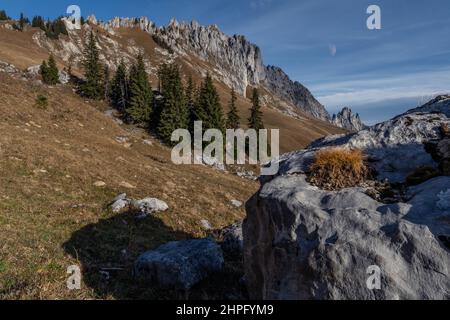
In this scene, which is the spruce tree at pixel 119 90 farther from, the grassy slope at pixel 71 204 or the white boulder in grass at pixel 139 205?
the white boulder in grass at pixel 139 205

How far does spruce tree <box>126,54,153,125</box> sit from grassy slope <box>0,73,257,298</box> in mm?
26045

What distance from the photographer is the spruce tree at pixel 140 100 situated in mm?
71125

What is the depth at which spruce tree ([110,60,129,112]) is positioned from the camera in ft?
265

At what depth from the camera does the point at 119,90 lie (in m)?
84.9

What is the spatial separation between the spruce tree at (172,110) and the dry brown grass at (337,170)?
5749cm

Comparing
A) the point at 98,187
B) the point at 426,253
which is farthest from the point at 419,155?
the point at 98,187

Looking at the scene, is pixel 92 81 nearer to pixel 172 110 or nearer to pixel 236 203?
pixel 172 110

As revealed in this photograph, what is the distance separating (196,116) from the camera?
73.4 meters

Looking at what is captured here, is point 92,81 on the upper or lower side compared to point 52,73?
lower

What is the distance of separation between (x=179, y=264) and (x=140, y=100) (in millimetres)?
63962

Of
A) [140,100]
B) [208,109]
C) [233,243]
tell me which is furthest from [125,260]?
[140,100]

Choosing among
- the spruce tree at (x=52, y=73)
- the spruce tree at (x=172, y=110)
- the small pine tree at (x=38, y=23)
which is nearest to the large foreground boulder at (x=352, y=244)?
the spruce tree at (x=172, y=110)

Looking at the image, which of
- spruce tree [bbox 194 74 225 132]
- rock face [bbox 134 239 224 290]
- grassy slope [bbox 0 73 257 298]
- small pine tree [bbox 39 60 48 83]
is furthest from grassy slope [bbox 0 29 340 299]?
small pine tree [bbox 39 60 48 83]

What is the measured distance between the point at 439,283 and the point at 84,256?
11.8 m
